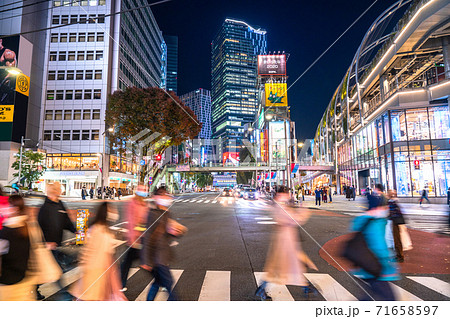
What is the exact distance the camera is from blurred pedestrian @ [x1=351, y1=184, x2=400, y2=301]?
3.32 m

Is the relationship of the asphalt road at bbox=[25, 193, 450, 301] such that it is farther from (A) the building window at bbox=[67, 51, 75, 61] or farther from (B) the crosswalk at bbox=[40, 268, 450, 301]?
(A) the building window at bbox=[67, 51, 75, 61]

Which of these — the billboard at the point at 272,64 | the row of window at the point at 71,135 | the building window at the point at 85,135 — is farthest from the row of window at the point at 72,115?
the billboard at the point at 272,64

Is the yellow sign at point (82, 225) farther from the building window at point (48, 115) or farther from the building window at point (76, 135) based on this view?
the building window at point (48, 115)

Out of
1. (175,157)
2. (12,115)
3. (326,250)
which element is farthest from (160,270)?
(175,157)

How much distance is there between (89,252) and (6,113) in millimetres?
48056

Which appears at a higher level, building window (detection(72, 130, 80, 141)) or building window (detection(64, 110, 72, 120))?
building window (detection(64, 110, 72, 120))

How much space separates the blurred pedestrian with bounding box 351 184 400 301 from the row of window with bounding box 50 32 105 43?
53.7 m

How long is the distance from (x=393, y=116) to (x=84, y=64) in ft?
159

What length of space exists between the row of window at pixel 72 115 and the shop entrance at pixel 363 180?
4419 cm

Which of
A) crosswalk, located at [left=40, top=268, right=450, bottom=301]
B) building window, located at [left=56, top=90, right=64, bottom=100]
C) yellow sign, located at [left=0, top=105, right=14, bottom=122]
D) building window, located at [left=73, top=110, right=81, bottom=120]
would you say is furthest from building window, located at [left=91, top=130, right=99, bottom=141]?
crosswalk, located at [left=40, top=268, right=450, bottom=301]

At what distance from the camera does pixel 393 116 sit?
29.9 metres

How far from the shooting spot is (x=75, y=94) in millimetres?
45969

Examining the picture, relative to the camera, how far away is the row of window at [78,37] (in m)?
46.7

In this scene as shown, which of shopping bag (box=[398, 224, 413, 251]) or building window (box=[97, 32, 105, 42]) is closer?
shopping bag (box=[398, 224, 413, 251])
